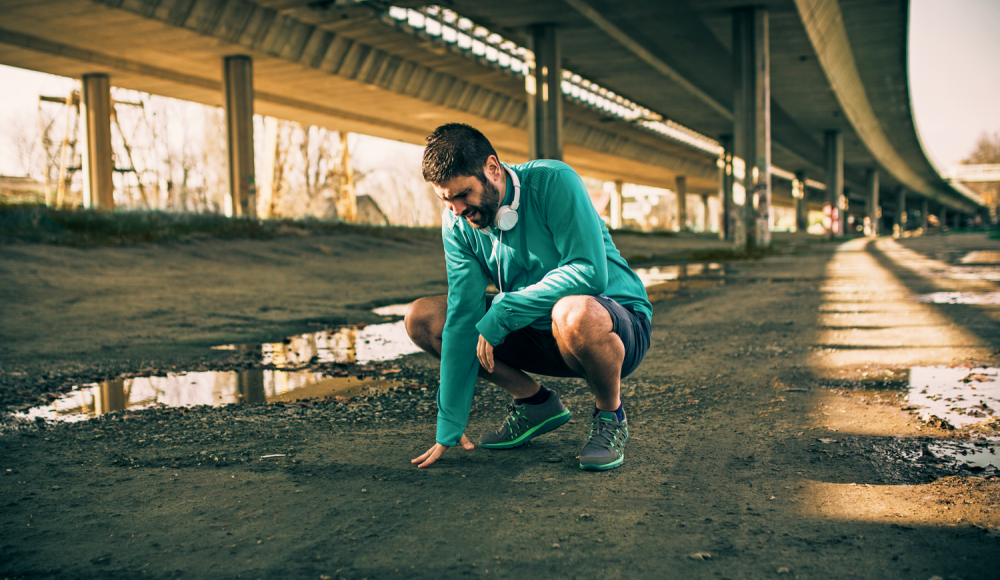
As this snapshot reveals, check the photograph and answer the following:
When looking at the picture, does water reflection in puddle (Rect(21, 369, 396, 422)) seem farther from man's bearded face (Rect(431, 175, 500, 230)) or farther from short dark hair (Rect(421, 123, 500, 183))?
short dark hair (Rect(421, 123, 500, 183))

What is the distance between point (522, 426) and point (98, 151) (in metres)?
29.9

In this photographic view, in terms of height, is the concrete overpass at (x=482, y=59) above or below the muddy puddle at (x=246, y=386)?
above

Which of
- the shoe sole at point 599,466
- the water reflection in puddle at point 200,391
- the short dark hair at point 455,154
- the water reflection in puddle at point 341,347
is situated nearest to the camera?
the short dark hair at point 455,154

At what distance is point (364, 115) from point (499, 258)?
33942 mm

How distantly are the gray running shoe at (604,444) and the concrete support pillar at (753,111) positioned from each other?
21086 millimetres

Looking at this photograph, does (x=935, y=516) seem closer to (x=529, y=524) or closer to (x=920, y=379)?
(x=529, y=524)

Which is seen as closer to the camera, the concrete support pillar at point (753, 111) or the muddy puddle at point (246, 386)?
the muddy puddle at point (246, 386)

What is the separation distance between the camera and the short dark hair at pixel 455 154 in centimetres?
280

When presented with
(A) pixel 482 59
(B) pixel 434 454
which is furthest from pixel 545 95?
(B) pixel 434 454

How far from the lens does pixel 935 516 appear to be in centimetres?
246

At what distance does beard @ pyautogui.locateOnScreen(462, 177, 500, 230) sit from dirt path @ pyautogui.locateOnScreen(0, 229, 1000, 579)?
1.01 metres

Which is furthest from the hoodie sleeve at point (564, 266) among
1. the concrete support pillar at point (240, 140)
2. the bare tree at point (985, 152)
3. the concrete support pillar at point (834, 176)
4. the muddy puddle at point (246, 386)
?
the bare tree at point (985, 152)

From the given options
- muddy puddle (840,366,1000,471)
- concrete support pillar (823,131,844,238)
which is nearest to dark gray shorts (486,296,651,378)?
muddy puddle (840,366,1000,471)

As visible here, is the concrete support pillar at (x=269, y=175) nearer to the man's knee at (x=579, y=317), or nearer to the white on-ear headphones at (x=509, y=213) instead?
the white on-ear headphones at (x=509, y=213)
